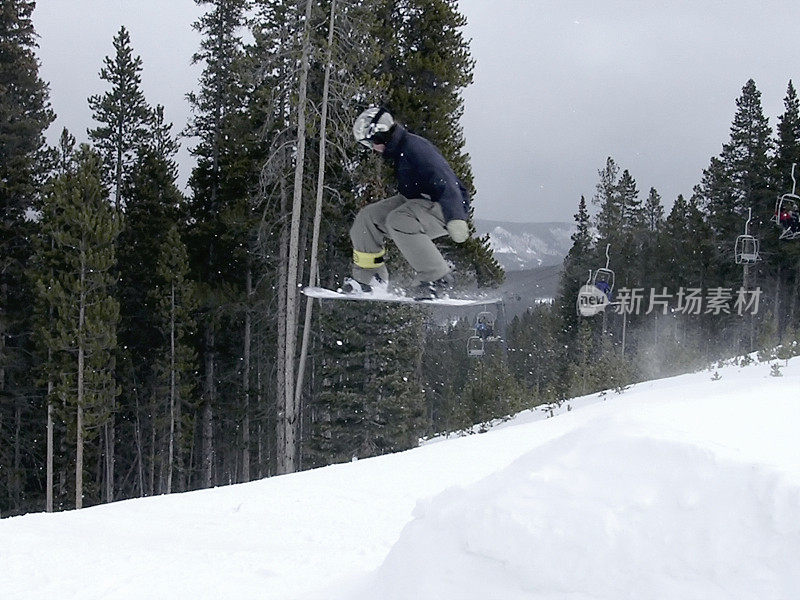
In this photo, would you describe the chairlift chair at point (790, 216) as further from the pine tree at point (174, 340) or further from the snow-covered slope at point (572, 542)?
the pine tree at point (174, 340)

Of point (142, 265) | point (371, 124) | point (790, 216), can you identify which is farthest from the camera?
point (142, 265)

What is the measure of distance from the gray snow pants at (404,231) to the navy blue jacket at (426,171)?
147mm

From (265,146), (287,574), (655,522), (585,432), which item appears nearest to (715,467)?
(655,522)

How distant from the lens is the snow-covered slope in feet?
9.52

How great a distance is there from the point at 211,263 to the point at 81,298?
260 inches

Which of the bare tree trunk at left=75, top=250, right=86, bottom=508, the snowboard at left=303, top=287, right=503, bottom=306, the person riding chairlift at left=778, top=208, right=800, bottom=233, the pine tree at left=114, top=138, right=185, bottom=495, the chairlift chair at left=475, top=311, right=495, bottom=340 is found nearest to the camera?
the snowboard at left=303, top=287, right=503, bottom=306

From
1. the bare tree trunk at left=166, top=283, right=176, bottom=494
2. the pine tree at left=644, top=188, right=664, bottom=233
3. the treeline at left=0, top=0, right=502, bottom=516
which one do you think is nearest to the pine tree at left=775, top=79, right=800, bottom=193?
the pine tree at left=644, top=188, right=664, bottom=233

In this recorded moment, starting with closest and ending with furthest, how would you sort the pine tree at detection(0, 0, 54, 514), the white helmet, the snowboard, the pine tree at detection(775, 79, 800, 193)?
the white helmet, the snowboard, the pine tree at detection(0, 0, 54, 514), the pine tree at detection(775, 79, 800, 193)

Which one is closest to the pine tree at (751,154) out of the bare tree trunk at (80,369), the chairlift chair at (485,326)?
the chairlift chair at (485,326)

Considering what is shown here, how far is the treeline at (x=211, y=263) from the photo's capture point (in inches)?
536

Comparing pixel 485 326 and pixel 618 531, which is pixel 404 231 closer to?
pixel 618 531

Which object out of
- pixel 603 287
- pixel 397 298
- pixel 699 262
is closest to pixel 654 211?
pixel 699 262

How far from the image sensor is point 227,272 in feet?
85.6

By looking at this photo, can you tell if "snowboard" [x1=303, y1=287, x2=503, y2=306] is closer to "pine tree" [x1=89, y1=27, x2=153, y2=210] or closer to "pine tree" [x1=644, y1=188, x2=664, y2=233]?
"pine tree" [x1=89, y1=27, x2=153, y2=210]
